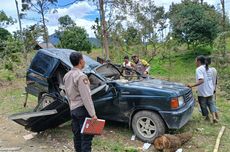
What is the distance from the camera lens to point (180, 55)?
86.9 ft

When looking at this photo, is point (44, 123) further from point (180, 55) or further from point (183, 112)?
point (180, 55)

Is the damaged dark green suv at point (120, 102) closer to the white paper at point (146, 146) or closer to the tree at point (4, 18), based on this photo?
the white paper at point (146, 146)

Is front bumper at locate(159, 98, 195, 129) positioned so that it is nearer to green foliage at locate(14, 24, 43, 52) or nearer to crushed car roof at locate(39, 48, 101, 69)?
crushed car roof at locate(39, 48, 101, 69)

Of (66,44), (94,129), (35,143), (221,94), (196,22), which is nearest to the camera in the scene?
(94,129)

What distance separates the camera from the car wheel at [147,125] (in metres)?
6.66

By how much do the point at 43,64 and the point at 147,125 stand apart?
A: 3077mm

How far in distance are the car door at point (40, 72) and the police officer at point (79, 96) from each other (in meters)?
2.66

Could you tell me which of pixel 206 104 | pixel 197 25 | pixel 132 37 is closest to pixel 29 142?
pixel 206 104

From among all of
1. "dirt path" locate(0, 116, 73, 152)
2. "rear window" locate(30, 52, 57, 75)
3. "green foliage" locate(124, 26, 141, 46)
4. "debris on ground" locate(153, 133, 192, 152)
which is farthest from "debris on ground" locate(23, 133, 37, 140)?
"green foliage" locate(124, 26, 141, 46)

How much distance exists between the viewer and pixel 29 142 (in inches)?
281

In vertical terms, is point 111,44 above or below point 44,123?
above

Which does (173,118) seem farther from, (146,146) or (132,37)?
(132,37)

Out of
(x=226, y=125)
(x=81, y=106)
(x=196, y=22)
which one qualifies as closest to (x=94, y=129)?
(x=81, y=106)

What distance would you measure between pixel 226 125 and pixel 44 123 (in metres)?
4.33
